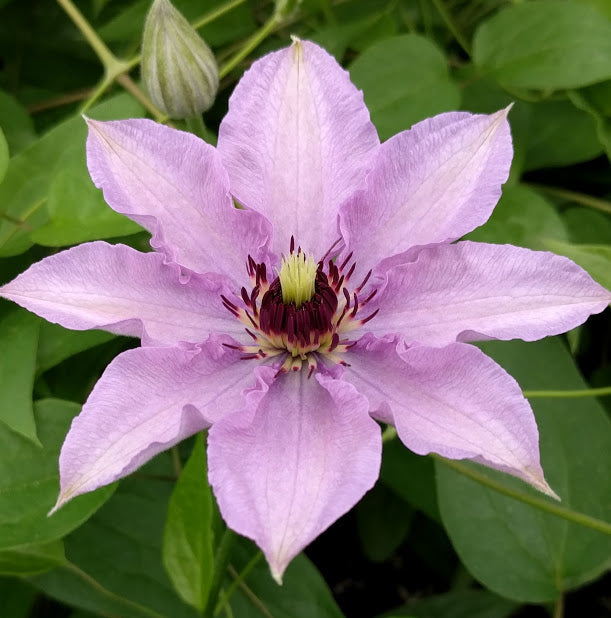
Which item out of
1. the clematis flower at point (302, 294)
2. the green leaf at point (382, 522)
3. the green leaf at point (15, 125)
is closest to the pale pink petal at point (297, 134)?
the clematis flower at point (302, 294)

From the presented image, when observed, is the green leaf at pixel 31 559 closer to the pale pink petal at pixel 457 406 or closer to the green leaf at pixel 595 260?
the pale pink petal at pixel 457 406

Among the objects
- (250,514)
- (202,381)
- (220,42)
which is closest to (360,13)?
(220,42)

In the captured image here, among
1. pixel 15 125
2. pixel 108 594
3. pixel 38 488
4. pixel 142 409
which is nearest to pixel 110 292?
pixel 142 409

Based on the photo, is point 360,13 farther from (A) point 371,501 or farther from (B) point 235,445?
(B) point 235,445

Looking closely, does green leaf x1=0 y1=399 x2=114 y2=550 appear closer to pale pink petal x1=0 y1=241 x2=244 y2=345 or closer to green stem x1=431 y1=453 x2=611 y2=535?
pale pink petal x1=0 y1=241 x2=244 y2=345

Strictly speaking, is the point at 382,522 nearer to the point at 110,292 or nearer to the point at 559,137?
the point at 559,137

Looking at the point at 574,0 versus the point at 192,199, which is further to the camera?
the point at 574,0
